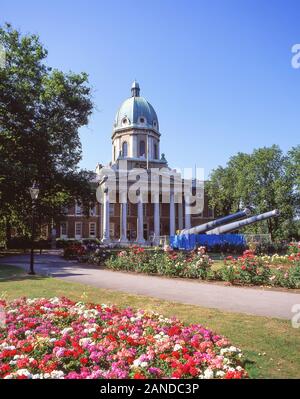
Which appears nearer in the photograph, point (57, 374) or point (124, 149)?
point (57, 374)

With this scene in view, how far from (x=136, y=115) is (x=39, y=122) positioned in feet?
130

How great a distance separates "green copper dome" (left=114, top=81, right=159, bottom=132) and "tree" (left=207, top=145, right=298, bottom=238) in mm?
17475

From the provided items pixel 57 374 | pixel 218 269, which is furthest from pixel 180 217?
pixel 57 374

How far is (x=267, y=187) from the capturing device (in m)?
52.1

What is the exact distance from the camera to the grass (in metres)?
5.41

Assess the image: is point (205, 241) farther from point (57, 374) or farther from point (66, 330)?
point (57, 374)

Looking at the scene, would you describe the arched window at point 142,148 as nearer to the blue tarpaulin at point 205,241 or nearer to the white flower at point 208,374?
the blue tarpaulin at point 205,241

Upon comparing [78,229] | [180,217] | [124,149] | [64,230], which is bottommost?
[64,230]

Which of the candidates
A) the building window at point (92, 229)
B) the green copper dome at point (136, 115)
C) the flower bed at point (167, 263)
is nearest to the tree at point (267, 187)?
the green copper dome at point (136, 115)

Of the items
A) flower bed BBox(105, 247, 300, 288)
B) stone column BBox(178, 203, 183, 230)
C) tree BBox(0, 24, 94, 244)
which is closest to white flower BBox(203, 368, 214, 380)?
flower bed BBox(105, 247, 300, 288)

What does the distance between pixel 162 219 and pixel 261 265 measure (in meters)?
51.7

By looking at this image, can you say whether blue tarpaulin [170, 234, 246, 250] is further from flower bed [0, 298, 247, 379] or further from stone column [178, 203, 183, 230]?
stone column [178, 203, 183, 230]

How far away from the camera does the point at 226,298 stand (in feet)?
34.7
